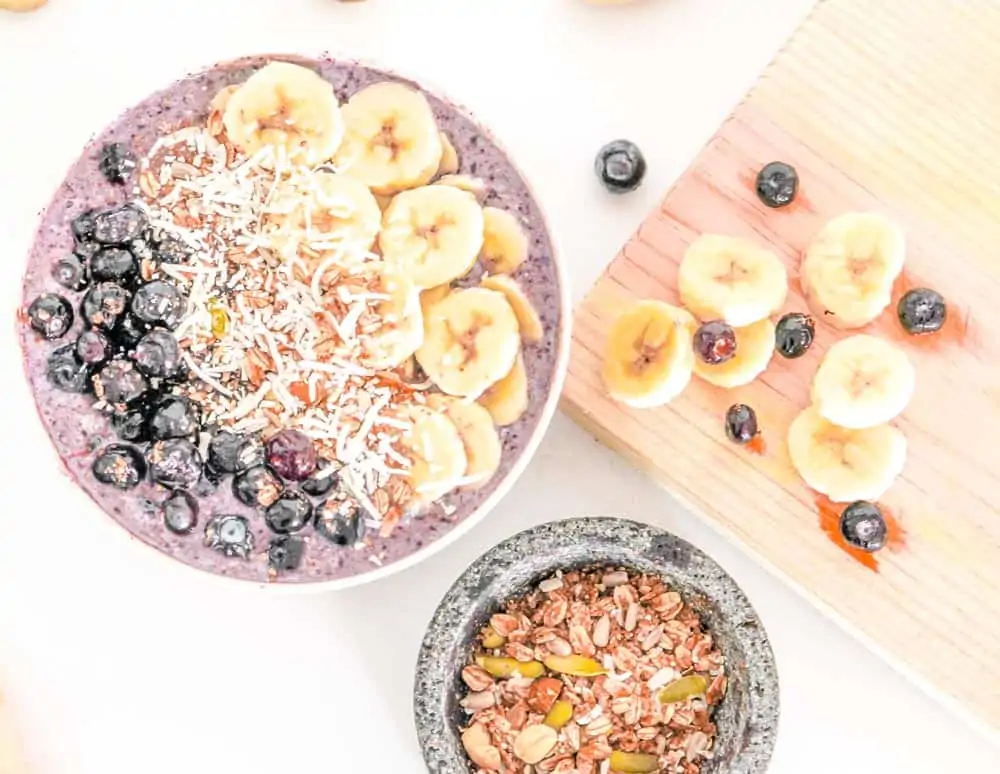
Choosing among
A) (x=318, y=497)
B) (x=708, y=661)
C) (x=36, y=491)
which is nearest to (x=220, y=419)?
(x=318, y=497)

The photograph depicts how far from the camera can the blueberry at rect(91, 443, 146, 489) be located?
107cm

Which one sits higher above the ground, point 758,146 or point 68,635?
point 758,146

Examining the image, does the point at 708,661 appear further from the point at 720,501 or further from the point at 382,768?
the point at 382,768

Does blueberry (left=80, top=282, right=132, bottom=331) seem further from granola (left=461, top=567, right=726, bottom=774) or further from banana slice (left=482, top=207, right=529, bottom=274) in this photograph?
granola (left=461, top=567, right=726, bottom=774)

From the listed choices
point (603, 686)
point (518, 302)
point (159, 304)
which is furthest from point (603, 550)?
point (159, 304)

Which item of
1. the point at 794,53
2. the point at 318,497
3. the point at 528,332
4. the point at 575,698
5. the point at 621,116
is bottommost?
the point at 575,698

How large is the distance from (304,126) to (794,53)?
482 millimetres

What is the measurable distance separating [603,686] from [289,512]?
41 cm

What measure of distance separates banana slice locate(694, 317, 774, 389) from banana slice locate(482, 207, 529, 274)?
219mm

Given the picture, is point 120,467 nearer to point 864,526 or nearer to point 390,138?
point 390,138

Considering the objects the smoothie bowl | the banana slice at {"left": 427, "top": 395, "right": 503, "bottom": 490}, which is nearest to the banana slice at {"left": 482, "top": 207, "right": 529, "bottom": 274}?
the smoothie bowl

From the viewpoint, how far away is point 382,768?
1367mm

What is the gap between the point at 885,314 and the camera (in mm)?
1266

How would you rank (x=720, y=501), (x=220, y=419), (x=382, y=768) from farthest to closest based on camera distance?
(x=382, y=768), (x=720, y=501), (x=220, y=419)
